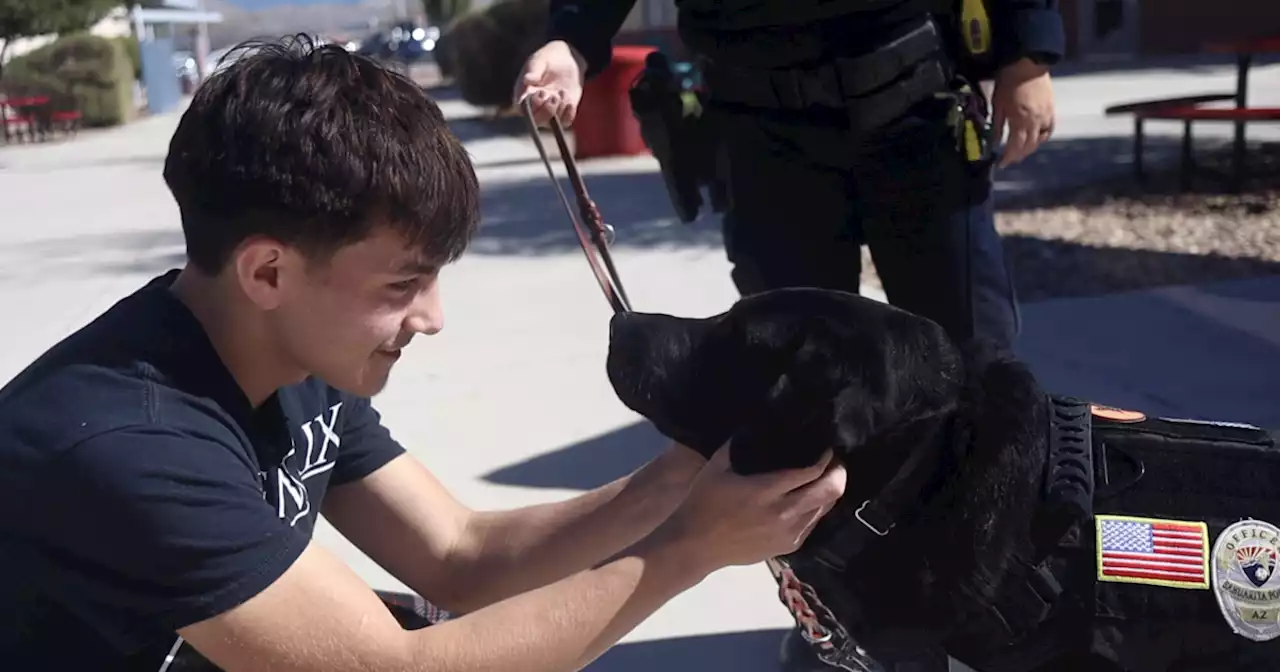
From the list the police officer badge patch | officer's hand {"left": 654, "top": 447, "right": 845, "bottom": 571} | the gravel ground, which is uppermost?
officer's hand {"left": 654, "top": 447, "right": 845, "bottom": 571}

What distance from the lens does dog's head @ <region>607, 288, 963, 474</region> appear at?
1702mm

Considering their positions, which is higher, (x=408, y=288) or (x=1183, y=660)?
(x=408, y=288)

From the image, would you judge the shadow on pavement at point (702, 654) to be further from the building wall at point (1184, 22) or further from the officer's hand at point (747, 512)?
the building wall at point (1184, 22)

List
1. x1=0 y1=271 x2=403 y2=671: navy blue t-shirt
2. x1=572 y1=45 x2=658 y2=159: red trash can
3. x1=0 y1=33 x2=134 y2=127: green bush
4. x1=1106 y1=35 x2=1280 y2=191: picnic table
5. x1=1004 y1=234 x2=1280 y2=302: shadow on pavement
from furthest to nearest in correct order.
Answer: x1=0 y1=33 x2=134 y2=127: green bush, x1=572 y1=45 x2=658 y2=159: red trash can, x1=1106 y1=35 x2=1280 y2=191: picnic table, x1=1004 y1=234 x2=1280 y2=302: shadow on pavement, x1=0 y1=271 x2=403 y2=671: navy blue t-shirt

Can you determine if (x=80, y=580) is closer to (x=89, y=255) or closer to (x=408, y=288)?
(x=408, y=288)

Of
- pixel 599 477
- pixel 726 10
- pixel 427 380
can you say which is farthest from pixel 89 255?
pixel 726 10

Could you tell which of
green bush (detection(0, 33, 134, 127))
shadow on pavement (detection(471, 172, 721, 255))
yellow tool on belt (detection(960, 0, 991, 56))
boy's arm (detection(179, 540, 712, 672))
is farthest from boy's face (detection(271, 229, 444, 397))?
green bush (detection(0, 33, 134, 127))

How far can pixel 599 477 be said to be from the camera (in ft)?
12.0

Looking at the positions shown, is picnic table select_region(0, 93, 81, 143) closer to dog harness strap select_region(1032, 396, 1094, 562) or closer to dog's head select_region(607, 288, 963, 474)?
dog's head select_region(607, 288, 963, 474)

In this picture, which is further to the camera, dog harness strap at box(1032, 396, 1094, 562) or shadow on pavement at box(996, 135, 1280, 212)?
shadow on pavement at box(996, 135, 1280, 212)

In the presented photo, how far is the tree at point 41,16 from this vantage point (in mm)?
18125

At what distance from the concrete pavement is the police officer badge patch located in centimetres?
118

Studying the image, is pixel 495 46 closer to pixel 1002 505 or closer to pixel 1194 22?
pixel 1194 22

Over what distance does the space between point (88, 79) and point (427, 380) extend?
58.8 feet
